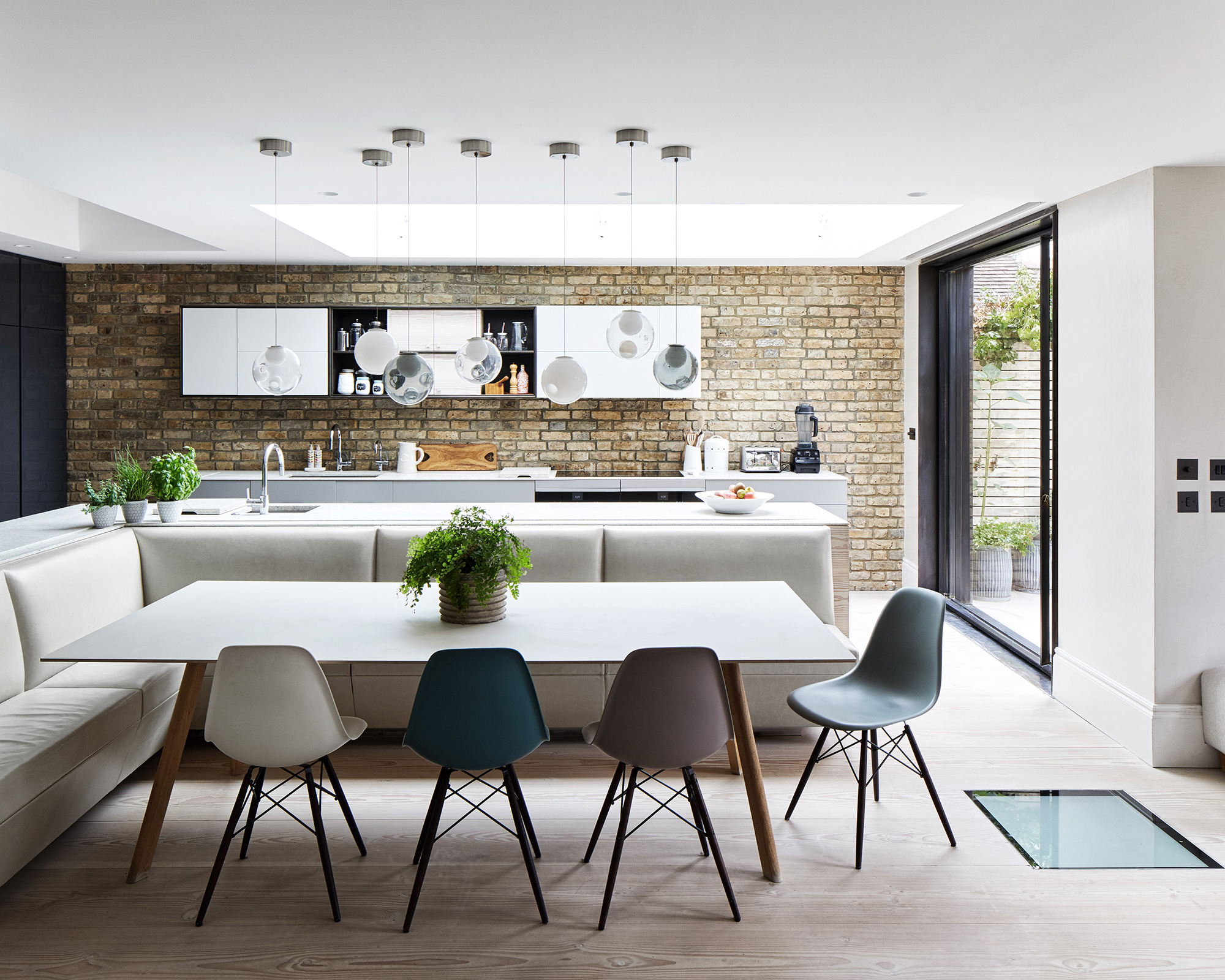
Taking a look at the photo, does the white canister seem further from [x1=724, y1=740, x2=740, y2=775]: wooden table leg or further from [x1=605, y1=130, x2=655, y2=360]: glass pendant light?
[x1=724, y1=740, x2=740, y2=775]: wooden table leg

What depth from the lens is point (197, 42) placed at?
2.51m

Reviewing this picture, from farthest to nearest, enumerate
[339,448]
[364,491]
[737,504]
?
[339,448]
[364,491]
[737,504]

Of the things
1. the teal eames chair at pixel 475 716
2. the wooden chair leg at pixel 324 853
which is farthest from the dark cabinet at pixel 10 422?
the teal eames chair at pixel 475 716

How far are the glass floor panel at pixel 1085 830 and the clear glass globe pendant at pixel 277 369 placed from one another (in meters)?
3.21

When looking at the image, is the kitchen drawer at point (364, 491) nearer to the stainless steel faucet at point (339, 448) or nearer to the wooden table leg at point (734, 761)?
the stainless steel faucet at point (339, 448)

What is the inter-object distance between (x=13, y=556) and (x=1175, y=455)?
183 inches

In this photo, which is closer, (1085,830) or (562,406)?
(1085,830)

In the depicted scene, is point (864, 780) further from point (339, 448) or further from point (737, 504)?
point (339, 448)

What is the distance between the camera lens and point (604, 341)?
22.0 feet

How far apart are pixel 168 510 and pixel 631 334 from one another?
2380 mm

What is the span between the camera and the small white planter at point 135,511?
164 inches

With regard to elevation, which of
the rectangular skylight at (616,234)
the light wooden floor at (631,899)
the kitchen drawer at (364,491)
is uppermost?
the rectangular skylight at (616,234)

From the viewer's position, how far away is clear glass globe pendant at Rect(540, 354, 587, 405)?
3.67 metres

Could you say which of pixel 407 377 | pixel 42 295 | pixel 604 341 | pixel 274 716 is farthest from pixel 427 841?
pixel 42 295
